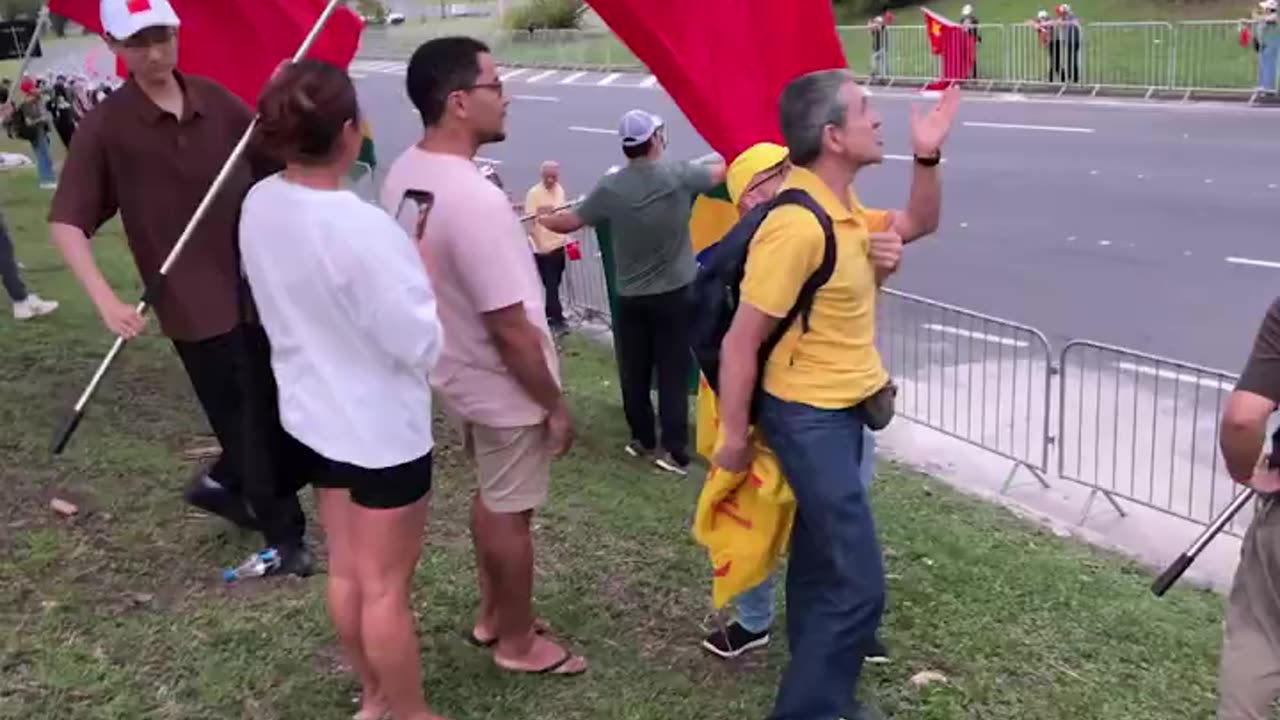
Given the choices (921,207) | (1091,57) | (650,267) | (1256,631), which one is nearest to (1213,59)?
(1091,57)

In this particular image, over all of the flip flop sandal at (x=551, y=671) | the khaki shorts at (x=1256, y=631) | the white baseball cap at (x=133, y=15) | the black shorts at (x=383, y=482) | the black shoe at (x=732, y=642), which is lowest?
the black shoe at (x=732, y=642)

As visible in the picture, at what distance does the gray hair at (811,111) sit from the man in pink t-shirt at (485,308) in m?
0.70

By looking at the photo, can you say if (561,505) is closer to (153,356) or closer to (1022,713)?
(1022,713)

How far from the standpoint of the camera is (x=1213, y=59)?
67.3ft

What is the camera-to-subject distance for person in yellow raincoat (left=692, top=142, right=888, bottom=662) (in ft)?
11.5

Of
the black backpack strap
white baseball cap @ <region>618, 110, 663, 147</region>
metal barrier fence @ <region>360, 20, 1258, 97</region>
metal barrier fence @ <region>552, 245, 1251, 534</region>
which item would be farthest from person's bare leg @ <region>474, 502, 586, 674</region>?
metal barrier fence @ <region>360, 20, 1258, 97</region>

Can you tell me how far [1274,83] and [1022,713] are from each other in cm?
1744

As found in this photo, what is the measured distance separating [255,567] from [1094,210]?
998cm

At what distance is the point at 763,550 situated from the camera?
11.6 feet

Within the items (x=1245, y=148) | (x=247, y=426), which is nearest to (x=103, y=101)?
(x=247, y=426)

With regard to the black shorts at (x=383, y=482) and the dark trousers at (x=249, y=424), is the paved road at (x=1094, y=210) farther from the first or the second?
the black shorts at (x=383, y=482)

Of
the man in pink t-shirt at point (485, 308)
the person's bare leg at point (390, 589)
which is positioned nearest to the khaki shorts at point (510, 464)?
the man in pink t-shirt at point (485, 308)

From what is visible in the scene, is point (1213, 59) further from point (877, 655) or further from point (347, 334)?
point (347, 334)

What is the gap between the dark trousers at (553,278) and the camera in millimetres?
9266
